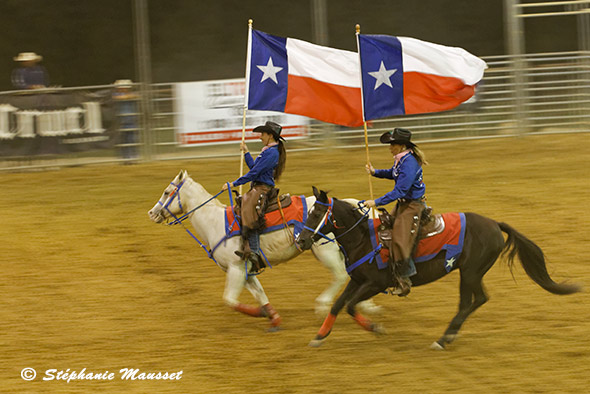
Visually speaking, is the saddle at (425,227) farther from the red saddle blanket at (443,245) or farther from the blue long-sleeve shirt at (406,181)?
the blue long-sleeve shirt at (406,181)

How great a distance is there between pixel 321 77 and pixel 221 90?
30.6ft

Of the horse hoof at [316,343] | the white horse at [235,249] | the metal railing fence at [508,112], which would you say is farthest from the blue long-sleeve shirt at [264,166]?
the metal railing fence at [508,112]

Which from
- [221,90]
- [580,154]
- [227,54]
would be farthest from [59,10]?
[580,154]

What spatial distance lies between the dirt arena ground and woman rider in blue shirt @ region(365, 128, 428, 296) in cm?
97

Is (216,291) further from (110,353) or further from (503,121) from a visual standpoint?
(503,121)

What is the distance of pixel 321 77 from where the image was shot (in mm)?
9977

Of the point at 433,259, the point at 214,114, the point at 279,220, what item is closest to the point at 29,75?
the point at 214,114

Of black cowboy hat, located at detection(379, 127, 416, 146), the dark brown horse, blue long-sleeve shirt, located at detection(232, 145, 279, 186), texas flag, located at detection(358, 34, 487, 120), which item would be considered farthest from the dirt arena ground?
texas flag, located at detection(358, 34, 487, 120)

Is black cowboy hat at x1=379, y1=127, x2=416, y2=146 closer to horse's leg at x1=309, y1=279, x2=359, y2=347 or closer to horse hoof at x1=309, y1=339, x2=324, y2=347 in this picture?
horse's leg at x1=309, y1=279, x2=359, y2=347

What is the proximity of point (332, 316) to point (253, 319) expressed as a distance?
1.60m

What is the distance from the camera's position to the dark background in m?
30.3

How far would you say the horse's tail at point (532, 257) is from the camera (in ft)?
26.2

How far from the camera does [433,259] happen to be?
796 centimetres

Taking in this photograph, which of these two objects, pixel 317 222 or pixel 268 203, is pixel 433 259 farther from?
pixel 268 203
